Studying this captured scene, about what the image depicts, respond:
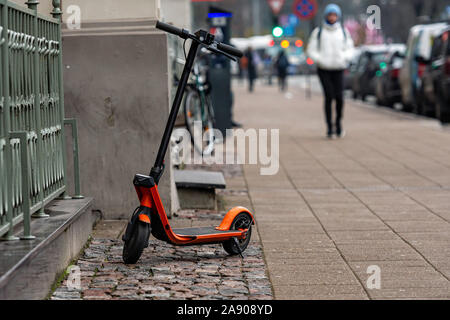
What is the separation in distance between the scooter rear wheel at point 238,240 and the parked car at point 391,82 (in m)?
18.8

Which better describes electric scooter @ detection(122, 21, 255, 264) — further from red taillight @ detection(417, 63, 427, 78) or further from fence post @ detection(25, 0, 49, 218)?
red taillight @ detection(417, 63, 427, 78)

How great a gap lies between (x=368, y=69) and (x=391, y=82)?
529cm

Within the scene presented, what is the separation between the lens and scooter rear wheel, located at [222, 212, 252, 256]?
6.08 meters

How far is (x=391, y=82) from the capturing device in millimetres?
25109

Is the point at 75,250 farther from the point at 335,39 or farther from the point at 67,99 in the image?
the point at 335,39

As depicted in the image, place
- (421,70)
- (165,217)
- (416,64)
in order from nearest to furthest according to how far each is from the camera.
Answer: (165,217)
(421,70)
(416,64)

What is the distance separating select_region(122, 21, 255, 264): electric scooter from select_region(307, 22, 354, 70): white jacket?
8.79 meters

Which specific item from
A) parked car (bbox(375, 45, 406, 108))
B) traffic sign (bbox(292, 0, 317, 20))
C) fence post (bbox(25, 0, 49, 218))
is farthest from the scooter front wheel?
parked car (bbox(375, 45, 406, 108))

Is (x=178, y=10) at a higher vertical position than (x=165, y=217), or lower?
higher

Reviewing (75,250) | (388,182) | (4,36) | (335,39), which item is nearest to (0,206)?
(4,36)

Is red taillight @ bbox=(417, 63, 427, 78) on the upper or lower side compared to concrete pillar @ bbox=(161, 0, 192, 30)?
lower

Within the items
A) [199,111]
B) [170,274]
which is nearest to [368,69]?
[199,111]

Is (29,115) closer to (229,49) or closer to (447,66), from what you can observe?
(229,49)

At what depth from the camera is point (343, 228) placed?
7.11 m
